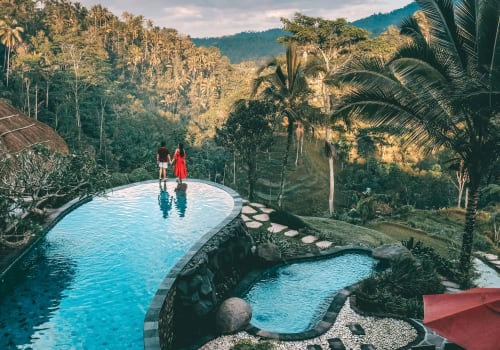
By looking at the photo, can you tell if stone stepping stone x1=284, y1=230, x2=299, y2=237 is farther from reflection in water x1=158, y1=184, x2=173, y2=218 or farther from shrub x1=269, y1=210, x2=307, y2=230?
reflection in water x1=158, y1=184, x2=173, y2=218

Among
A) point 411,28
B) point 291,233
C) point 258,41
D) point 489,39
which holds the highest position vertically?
point 258,41

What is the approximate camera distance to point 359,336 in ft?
28.9

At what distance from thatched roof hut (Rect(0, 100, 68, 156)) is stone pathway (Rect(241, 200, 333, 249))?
23.3 feet

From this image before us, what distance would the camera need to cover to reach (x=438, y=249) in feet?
56.9

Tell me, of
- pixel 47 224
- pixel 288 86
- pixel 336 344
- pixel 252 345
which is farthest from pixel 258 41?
pixel 252 345

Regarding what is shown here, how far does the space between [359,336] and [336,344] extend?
667mm

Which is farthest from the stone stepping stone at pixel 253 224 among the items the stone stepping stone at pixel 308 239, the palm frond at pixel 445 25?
the palm frond at pixel 445 25

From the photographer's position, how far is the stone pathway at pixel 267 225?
14352mm

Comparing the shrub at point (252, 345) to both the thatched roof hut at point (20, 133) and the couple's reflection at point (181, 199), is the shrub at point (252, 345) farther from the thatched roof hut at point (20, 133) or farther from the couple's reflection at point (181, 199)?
the thatched roof hut at point (20, 133)

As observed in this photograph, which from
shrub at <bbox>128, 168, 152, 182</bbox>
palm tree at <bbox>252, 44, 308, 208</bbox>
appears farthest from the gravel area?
shrub at <bbox>128, 168, 152, 182</bbox>

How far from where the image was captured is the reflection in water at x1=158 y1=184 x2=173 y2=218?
1370 centimetres

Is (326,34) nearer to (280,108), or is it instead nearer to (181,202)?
(280,108)

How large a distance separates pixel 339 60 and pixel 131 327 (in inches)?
866

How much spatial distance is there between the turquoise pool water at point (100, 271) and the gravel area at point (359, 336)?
1903 millimetres
